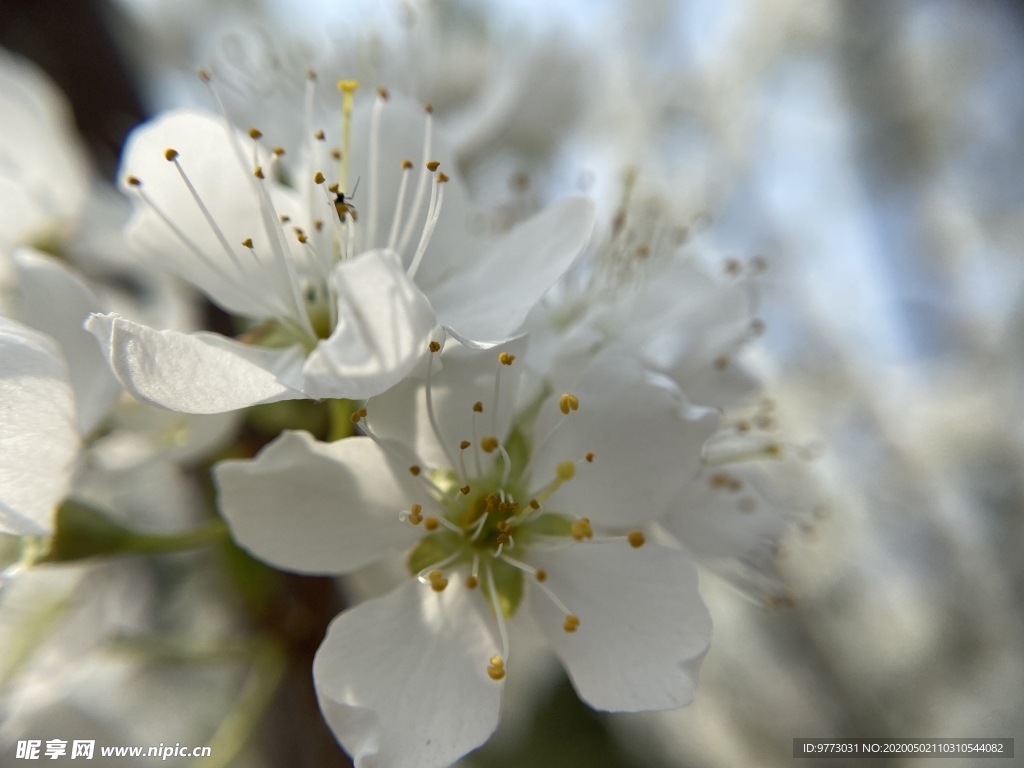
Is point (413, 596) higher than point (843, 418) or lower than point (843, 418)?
higher

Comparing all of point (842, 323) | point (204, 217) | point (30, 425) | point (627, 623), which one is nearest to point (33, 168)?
point (204, 217)

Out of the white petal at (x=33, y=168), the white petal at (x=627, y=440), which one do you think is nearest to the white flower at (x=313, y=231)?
the white petal at (x=627, y=440)

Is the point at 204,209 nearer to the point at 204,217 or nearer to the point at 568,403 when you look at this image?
the point at 204,217

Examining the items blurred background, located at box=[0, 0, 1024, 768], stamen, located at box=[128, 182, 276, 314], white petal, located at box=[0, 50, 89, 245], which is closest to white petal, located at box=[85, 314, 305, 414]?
stamen, located at box=[128, 182, 276, 314]

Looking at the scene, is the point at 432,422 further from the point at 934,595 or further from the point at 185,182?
the point at 934,595

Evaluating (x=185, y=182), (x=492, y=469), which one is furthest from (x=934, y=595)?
(x=185, y=182)

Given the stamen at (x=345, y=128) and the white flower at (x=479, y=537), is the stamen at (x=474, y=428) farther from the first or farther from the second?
the stamen at (x=345, y=128)

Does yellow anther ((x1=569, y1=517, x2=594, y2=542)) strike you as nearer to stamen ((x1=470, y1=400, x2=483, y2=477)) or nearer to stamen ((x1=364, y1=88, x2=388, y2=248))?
stamen ((x1=470, y1=400, x2=483, y2=477))
